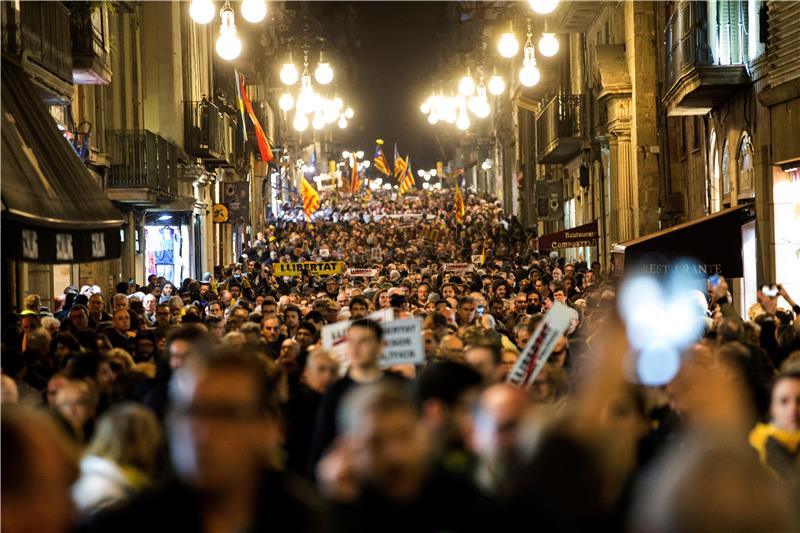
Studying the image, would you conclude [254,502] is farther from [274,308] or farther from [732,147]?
[732,147]

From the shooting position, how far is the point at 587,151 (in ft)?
124

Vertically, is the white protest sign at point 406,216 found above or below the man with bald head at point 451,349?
above

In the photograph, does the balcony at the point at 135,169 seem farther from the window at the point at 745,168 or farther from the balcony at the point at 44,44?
the window at the point at 745,168

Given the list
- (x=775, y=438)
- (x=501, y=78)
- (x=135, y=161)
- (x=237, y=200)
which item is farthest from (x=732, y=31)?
(x=237, y=200)

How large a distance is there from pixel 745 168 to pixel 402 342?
581 inches

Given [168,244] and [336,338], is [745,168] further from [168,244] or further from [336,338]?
[168,244]

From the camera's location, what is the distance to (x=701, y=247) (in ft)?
69.4

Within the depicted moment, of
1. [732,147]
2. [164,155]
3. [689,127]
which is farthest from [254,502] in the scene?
[164,155]

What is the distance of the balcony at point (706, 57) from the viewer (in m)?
21.7

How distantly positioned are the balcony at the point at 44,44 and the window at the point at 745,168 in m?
10.9

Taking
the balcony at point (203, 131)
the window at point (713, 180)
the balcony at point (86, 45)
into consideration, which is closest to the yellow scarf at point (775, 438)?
the balcony at point (86, 45)

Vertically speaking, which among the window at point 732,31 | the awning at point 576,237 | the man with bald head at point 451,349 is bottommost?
the man with bald head at point 451,349

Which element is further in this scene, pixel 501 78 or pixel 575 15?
pixel 575 15

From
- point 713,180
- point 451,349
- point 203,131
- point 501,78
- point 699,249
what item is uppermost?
point 501,78
